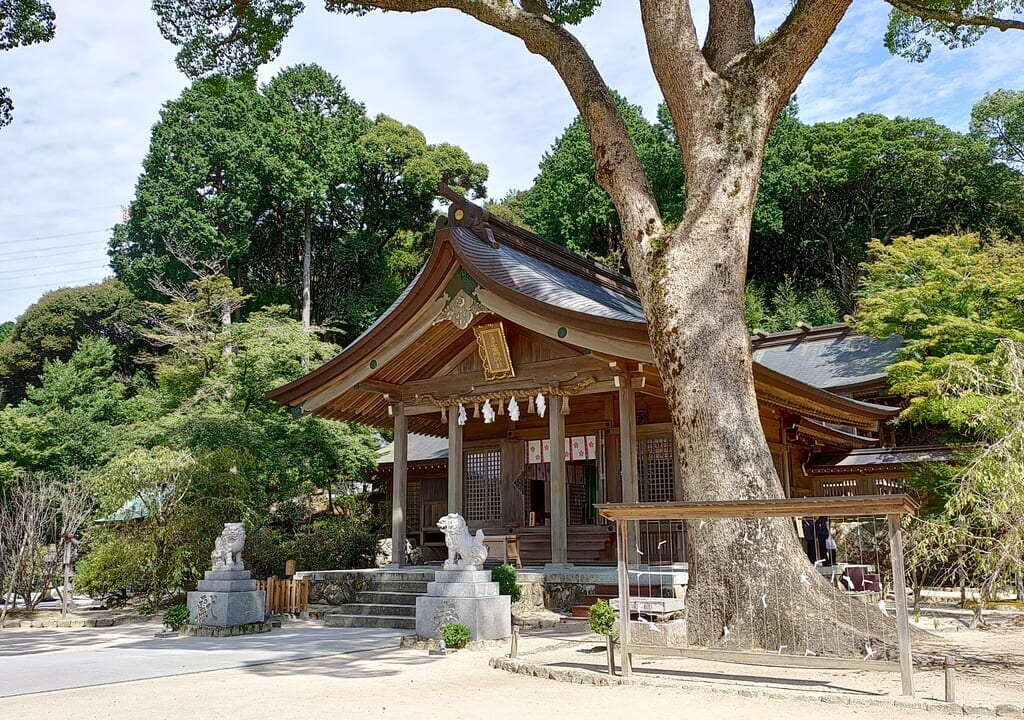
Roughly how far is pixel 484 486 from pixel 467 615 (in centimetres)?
699

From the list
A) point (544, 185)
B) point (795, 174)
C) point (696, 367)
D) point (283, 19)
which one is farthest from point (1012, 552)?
point (544, 185)

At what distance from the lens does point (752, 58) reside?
872 cm

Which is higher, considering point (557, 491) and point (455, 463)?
point (455, 463)

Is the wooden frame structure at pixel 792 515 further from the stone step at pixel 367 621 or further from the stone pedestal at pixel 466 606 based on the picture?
the stone step at pixel 367 621

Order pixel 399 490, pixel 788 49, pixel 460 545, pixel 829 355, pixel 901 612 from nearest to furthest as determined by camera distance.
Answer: pixel 901 612 → pixel 788 49 → pixel 460 545 → pixel 399 490 → pixel 829 355

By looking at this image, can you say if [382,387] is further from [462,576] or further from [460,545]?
[462,576]

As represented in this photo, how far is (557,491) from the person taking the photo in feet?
42.3

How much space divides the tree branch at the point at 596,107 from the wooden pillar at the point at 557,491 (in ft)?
15.1

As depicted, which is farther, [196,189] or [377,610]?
→ [196,189]

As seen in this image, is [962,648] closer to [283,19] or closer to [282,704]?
[282,704]

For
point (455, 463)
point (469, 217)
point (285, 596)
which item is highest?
point (469, 217)

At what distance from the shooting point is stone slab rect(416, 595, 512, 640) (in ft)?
31.5

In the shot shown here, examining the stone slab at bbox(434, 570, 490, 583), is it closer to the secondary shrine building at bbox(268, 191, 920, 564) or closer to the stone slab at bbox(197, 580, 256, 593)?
the secondary shrine building at bbox(268, 191, 920, 564)

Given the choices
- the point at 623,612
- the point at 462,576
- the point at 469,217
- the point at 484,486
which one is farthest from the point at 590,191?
the point at 623,612
